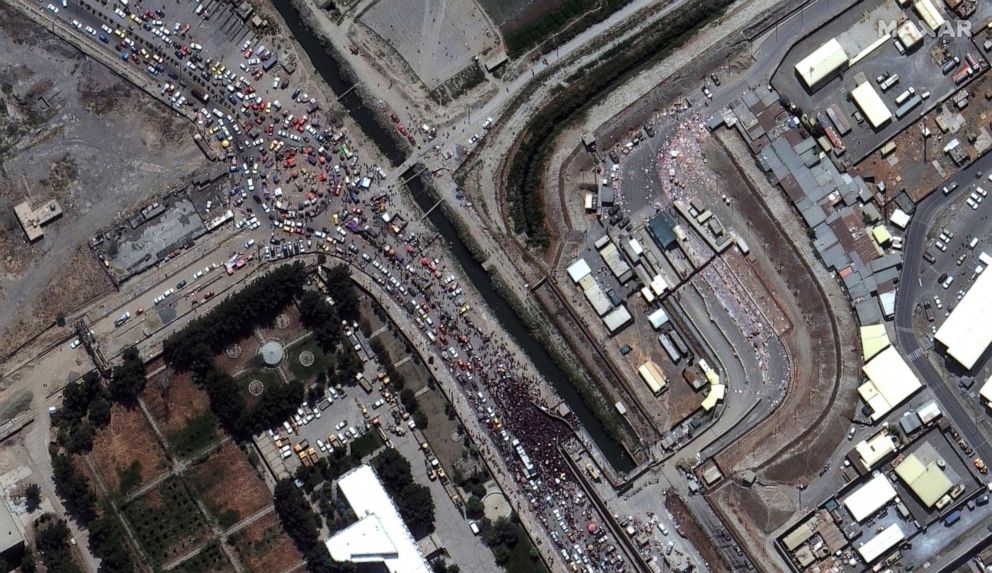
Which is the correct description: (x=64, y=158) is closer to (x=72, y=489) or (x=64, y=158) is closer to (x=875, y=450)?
(x=72, y=489)

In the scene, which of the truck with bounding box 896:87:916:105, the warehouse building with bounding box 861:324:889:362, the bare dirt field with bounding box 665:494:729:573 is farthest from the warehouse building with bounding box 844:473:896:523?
the truck with bounding box 896:87:916:105

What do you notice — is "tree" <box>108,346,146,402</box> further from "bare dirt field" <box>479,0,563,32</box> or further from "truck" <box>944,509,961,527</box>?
"truck" <box>944,509,961,527</box>

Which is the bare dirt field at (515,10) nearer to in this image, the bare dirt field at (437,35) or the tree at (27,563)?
the bare dirt field at (437,35)

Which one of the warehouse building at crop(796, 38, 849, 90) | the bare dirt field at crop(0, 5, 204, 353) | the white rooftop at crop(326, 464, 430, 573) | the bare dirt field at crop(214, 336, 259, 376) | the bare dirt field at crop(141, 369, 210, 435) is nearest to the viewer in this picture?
the white rooftop at crop(326, 464, 430, 573)

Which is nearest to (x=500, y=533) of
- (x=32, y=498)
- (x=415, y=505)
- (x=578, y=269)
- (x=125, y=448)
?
(x=415, y=505)

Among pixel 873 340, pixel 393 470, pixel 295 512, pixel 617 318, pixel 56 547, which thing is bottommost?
pixel 873 340

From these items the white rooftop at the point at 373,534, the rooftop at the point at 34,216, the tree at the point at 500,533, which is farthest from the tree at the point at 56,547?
the tree at the point at 500,533

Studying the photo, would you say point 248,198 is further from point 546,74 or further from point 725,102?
point 725,102
